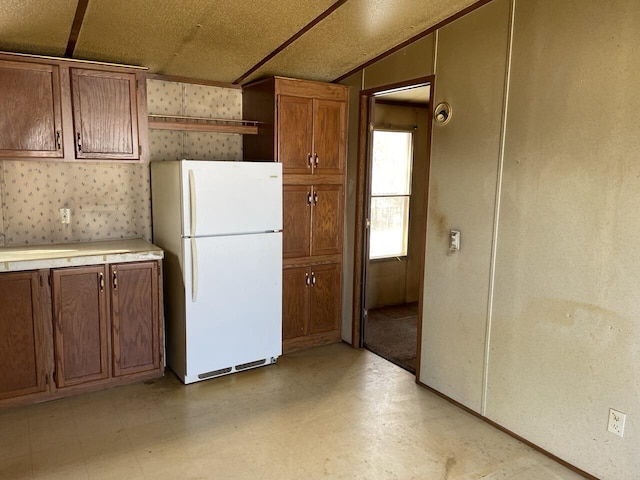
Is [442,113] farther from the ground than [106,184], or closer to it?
farther from the ground

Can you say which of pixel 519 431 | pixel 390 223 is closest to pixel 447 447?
pixel 519 431

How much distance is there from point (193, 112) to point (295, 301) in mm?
1673

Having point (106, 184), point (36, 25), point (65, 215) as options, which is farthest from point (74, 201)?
point (36, 25)

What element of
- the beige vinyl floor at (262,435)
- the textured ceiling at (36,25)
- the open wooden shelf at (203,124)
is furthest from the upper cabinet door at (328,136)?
the textured ceiling at (36,25)

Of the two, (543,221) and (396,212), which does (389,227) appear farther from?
(543,221)

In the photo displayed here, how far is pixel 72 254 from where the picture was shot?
2941mm

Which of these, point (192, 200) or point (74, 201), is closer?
point (192, 200)

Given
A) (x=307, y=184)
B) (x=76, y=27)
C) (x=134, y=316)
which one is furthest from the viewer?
(x=307, y=184)

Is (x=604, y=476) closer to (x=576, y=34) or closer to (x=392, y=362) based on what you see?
(x=392, y=362)

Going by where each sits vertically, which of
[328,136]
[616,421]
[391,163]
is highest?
[328,136]

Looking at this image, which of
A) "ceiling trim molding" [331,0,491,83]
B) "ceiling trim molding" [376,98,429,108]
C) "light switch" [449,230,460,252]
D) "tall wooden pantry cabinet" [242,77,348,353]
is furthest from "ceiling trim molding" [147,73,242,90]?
"light switch" [449,230,460,252]

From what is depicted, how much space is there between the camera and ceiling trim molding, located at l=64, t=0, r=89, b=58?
2.45 m

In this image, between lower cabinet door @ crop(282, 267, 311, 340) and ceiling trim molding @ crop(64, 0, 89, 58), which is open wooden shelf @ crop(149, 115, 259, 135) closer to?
ceiling trim molding @ crop(64, 0, 89, 58)

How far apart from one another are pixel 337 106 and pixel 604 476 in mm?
2939
